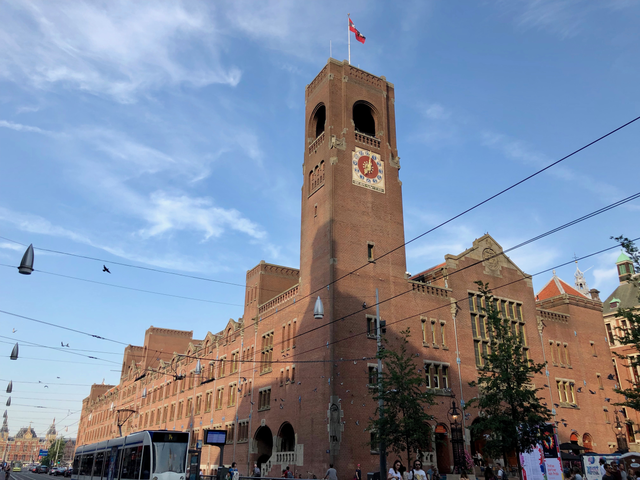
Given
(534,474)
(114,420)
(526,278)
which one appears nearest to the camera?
(534,474)

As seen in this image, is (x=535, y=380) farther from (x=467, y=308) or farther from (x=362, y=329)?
(x=362, y=329)

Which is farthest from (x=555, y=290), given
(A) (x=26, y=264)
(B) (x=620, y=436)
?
(A) (x=26, y=264)

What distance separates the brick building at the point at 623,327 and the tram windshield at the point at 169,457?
135 ft

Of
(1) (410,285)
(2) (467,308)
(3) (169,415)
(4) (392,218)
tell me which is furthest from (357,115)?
(3) (169,415)

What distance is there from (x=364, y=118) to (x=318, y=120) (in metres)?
4.09

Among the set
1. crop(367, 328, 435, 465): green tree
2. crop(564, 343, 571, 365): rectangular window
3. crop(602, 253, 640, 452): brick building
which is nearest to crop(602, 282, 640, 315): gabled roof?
crop(602, 253, 640, 452): brick building

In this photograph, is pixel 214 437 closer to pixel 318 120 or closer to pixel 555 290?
pixel 318 120

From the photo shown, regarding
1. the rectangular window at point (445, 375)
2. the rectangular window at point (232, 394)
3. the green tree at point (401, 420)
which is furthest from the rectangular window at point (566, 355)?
the rectangular window at point (232, 394)

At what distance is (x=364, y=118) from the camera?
45688 mm

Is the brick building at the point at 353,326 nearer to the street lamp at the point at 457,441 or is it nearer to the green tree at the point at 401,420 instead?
the street lamp at the point at 457,441

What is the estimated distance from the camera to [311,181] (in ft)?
138

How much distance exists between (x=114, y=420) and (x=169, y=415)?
95.4 ft

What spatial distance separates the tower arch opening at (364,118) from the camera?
4416 centimetres

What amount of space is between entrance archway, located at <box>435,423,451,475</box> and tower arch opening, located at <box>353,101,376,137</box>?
23.8 m
